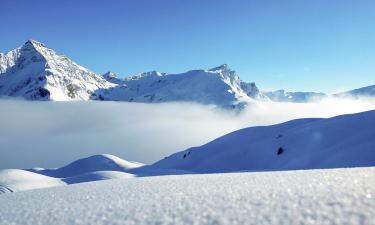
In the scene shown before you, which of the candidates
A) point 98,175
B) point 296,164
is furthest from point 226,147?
point 98,175

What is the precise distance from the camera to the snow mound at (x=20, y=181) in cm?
3978

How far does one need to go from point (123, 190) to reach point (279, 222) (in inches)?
154

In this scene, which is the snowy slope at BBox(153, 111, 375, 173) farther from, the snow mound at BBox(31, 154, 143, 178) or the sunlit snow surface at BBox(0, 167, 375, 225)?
the sunlit snow surface at BBox(0, 167, 375, 225)

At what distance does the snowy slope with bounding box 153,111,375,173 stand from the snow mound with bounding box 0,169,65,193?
21.5 m

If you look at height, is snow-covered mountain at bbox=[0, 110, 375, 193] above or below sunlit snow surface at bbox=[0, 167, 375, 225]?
above

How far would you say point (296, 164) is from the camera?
44656mm

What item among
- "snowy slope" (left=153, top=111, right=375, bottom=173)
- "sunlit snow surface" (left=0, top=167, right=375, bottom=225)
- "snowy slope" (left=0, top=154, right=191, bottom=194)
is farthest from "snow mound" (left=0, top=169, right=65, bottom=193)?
"sunlit snow surface" (left=0, top=167, right=375, bottom=225)

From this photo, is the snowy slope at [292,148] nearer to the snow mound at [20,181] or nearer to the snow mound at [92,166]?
the snow mound at [92,166]

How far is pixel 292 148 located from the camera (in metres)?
49.0

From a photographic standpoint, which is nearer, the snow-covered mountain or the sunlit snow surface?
the sunlit snow surface

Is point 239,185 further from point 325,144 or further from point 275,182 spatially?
point 325,144

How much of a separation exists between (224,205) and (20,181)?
4304 centimetres

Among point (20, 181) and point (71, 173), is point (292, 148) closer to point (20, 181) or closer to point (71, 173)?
point (20, 181)

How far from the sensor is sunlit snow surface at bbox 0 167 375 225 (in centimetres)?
440
